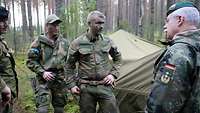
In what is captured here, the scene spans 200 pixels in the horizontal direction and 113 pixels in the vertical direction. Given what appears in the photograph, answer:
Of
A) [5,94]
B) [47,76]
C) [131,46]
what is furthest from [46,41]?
[131,46]

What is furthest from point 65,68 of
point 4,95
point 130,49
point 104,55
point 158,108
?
point 158,108

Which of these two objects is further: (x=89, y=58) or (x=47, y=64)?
(x=47, y=64)

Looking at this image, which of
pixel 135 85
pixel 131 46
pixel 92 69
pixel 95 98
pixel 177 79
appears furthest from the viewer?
pixel 131 46

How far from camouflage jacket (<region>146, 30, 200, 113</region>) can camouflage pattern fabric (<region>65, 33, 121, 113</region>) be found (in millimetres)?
2323

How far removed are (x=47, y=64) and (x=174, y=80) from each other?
3190 mm

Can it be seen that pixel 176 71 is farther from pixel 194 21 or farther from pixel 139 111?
pixel 139 111

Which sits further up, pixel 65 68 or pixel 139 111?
pixel 65 68

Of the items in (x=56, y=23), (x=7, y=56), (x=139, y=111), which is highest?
(x=56, y=23)

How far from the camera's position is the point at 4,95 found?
353 centimetres

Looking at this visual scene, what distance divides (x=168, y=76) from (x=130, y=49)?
14.0 feet

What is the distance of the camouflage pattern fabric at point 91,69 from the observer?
4.75 meters

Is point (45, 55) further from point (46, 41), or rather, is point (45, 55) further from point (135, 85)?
point (135, 85)

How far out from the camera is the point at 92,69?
4.73 metres

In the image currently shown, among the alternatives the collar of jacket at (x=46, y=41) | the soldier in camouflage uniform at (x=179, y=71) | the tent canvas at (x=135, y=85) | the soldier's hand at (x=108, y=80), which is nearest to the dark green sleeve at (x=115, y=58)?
the soldier's hand at (x=108, y=80)
